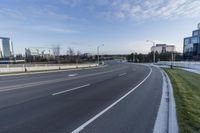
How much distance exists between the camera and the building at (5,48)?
7738cm

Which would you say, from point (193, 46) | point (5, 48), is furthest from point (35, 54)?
point (193, 46)

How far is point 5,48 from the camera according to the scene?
3159 inches

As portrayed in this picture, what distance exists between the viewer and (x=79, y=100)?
920cm

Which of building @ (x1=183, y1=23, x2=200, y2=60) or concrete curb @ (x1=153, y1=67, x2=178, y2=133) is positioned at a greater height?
building @ (x1=183, y1=23, x2=200, y2=60)

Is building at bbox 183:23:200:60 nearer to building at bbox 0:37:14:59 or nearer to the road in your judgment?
building at bbox 0:37:14:59

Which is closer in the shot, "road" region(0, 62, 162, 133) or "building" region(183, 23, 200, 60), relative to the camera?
"road" region(0, 62, 162, 133)

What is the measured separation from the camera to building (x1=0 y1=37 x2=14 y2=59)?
7738 centimetres

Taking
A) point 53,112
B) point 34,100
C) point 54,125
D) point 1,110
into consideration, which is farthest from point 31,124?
point 34,100

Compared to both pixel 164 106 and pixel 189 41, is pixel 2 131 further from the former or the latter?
pixel 189 41

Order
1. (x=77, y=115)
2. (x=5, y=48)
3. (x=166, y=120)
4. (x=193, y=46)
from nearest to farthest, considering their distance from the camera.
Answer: (x=166, y=120) → (x=77, y=115) → (x=5, y=48) → (x=193, y=46)

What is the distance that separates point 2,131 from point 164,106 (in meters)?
6.18

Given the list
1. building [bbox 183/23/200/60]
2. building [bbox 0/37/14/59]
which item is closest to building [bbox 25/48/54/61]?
building [bbox 0/37/14/59]

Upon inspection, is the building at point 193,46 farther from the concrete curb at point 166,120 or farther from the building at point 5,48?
the concrete curb at point 166,120

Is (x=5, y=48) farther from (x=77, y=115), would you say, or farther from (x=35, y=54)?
(x=77, y=115)
